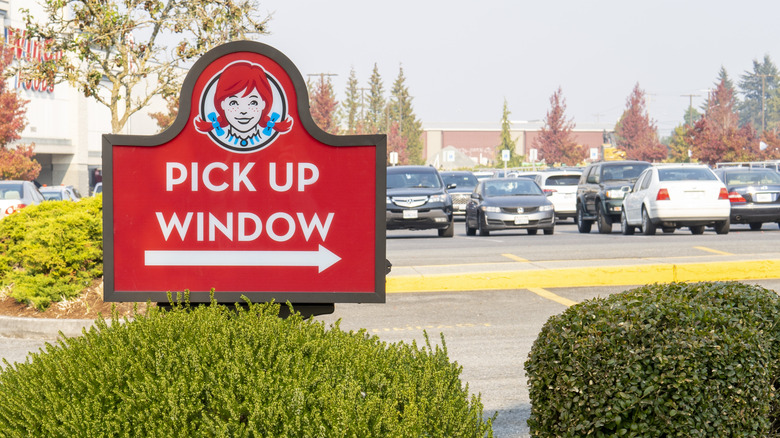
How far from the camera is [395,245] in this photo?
749 inches

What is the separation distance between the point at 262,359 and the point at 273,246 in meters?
0.98

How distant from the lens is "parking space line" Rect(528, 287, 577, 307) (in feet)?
34.8

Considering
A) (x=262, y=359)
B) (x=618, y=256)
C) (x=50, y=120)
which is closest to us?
(x=262, y=359)

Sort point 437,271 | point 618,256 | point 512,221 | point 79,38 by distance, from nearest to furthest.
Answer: point 437,271, point 618,256, point 79,38, point 512,221

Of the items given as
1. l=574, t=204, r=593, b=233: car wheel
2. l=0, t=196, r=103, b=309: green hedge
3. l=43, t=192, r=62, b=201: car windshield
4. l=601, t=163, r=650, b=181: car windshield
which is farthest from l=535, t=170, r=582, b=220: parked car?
l=0, t=196, r=103, b=309: green hedge

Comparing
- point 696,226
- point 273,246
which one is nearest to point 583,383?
point 273,246

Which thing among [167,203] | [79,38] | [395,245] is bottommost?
[395,245]

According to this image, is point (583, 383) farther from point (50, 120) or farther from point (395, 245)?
point (50, 120)

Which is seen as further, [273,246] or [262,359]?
[273,246]

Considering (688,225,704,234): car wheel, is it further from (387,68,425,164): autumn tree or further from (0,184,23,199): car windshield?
(387,68,425,164): autumn tree

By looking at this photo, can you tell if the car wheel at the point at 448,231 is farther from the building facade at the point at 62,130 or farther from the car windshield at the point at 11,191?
the building facade at the point at 62,130

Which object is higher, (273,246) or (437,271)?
(273,246)

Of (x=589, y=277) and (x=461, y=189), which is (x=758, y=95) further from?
(x=589, y=277)

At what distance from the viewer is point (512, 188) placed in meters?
24.6
